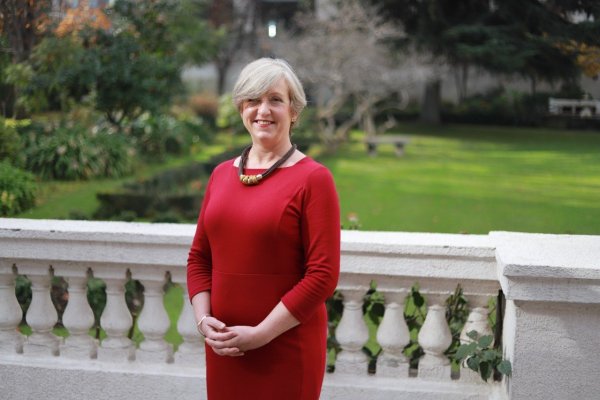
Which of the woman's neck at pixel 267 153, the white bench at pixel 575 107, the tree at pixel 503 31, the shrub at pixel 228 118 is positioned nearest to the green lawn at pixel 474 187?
the white bench at pixel 575 107

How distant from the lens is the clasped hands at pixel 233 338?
225 cm

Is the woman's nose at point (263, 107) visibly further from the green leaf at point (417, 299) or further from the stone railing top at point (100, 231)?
the green leaf at point (417, 299)

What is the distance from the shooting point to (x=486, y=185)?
4.56 m

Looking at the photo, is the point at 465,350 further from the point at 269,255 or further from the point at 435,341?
the point at 269,255

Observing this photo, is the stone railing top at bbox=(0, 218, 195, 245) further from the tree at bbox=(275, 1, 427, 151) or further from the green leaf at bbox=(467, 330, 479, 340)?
the tree at bbox=(275, 1, 427, 151)

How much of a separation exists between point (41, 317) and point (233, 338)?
1.48 metres

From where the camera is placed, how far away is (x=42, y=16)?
4902mm

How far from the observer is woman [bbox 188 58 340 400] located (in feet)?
7.34

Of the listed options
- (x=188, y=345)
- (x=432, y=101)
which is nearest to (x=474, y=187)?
(x=432, y=101)

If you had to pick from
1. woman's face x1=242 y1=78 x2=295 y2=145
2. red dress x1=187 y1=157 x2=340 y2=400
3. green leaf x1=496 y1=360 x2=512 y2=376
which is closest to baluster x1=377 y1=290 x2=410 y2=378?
green leaf x1=496 y1=360 x2=512 y2=376

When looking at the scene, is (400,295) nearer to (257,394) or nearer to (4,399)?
(257,394)

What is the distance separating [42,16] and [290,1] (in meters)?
13.2

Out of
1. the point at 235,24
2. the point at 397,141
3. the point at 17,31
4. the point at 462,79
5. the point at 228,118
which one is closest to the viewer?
the point at 462,79

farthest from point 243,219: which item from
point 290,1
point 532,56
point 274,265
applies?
point 290,1
